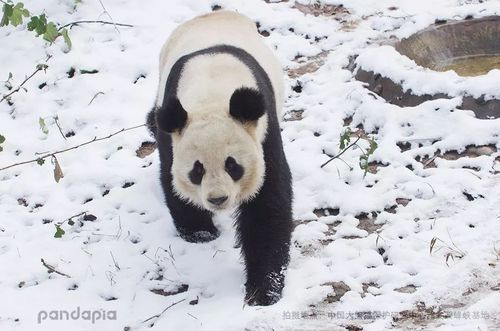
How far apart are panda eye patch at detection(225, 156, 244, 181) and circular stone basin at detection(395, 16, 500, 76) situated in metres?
3.29

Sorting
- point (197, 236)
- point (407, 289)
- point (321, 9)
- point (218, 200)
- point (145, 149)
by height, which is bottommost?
point (145, 149)

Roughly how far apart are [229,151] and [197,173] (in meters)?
0.23

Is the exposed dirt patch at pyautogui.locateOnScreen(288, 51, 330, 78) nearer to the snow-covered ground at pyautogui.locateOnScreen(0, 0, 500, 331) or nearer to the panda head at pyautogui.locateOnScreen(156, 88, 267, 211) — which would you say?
the snow-covered ground at pyautogui.locateOnScreen(0, 0, 500, 331)

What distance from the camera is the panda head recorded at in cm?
367

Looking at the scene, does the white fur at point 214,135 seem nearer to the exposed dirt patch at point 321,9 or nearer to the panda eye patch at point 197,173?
the panda eye patch at point 197,173

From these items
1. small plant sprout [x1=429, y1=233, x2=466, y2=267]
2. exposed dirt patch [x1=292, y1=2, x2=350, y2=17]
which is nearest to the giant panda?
small plant sprout [x1=429, y1=233, x2=466, y2=267]

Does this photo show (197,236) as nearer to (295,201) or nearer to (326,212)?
(295,201)

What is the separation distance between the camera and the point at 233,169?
3.76 metres

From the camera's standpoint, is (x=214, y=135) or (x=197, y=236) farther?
(x=197, y=236)

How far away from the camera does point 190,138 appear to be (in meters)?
3.74

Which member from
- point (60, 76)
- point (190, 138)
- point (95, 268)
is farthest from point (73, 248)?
point (60, 76)

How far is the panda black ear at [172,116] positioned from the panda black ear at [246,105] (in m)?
0.27

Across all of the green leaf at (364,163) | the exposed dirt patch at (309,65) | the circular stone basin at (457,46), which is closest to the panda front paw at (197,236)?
the green leaf at (364,163)

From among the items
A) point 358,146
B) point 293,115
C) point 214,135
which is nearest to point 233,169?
point 214,135
